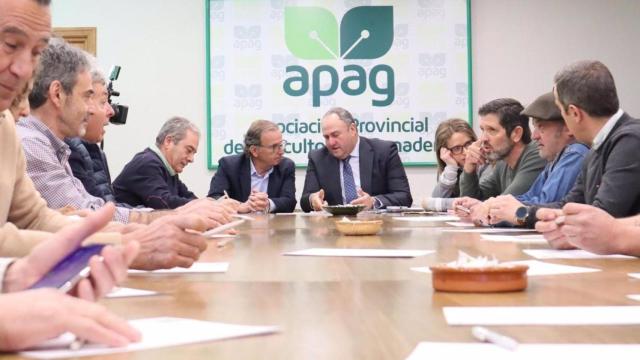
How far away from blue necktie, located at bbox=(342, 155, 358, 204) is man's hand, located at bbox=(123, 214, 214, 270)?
3.85m

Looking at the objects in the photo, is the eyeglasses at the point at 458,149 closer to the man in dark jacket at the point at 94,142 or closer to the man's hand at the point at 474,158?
the man's hand at the point at 474,158

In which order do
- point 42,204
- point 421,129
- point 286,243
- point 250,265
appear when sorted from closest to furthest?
point 250,265, point 42,204, point 286,243, point 421,129

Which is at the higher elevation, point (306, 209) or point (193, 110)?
point (193, 110)

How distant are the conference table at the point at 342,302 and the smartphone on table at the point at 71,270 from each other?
0.11 meters

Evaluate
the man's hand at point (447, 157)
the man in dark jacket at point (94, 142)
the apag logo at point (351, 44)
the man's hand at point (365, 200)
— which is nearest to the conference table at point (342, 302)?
the man in dark jacket at point (94, 142)

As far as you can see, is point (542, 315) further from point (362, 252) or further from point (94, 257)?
point (362, 252)

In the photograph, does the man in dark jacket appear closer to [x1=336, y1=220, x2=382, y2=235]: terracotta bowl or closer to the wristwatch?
[x1=336, y1=220, x2=382, y2=235]: terracotta bowl

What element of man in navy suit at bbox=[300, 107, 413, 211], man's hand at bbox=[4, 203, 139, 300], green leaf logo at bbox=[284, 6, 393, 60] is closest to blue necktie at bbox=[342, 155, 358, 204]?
man in navy suit at bbox=[300, 107, 413, 211]

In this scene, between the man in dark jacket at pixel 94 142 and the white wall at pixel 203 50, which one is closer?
the man in dark jacket at pixel 94 142

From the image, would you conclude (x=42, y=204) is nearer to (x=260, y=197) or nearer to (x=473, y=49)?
(x=260, y=197)

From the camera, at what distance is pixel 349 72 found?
22.4 feet

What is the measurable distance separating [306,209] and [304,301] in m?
4.23

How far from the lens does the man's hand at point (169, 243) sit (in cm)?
164

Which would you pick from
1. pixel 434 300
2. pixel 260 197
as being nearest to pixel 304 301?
pixel 434 300
